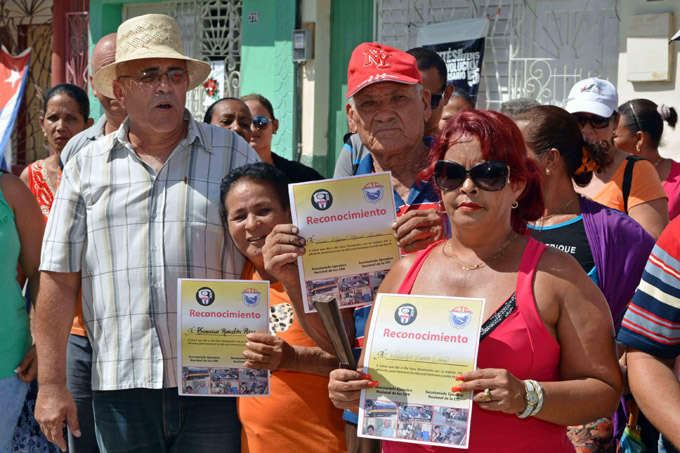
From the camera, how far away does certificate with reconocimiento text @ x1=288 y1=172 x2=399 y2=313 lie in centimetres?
276

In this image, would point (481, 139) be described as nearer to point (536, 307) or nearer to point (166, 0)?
point (536, 307)

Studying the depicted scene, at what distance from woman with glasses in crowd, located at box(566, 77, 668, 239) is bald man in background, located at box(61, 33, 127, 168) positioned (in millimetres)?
2527

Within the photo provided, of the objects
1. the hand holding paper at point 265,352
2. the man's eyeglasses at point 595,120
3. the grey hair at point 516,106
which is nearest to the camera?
the hand holding paper at point 265,352

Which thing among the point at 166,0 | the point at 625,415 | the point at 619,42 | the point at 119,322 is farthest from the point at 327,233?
the point at 166,0

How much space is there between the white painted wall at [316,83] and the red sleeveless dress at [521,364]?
23.0 feet

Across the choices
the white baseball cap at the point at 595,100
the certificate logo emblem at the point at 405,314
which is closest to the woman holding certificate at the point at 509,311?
the certificate logo emblem at the point at 405,314

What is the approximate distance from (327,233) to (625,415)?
1.45 metres

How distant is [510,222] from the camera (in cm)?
260

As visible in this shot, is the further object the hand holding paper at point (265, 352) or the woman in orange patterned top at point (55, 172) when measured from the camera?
the woman in orange patterned top at point (55, 172)

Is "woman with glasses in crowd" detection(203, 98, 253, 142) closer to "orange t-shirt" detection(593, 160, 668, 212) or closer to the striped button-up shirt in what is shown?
the striped button-up shirt

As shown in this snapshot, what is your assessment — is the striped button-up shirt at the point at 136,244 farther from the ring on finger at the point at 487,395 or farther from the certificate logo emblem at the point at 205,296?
the ring on finger at the point at 487,395

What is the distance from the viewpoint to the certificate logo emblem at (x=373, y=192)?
277cm

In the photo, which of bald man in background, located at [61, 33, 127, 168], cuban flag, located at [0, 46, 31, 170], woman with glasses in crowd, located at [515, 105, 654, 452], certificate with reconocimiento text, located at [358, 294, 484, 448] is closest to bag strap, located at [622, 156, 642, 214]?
woman with glasses in crowd, located at [515, 105, 654, 452]

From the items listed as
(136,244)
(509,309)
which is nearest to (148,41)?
(136,244)
